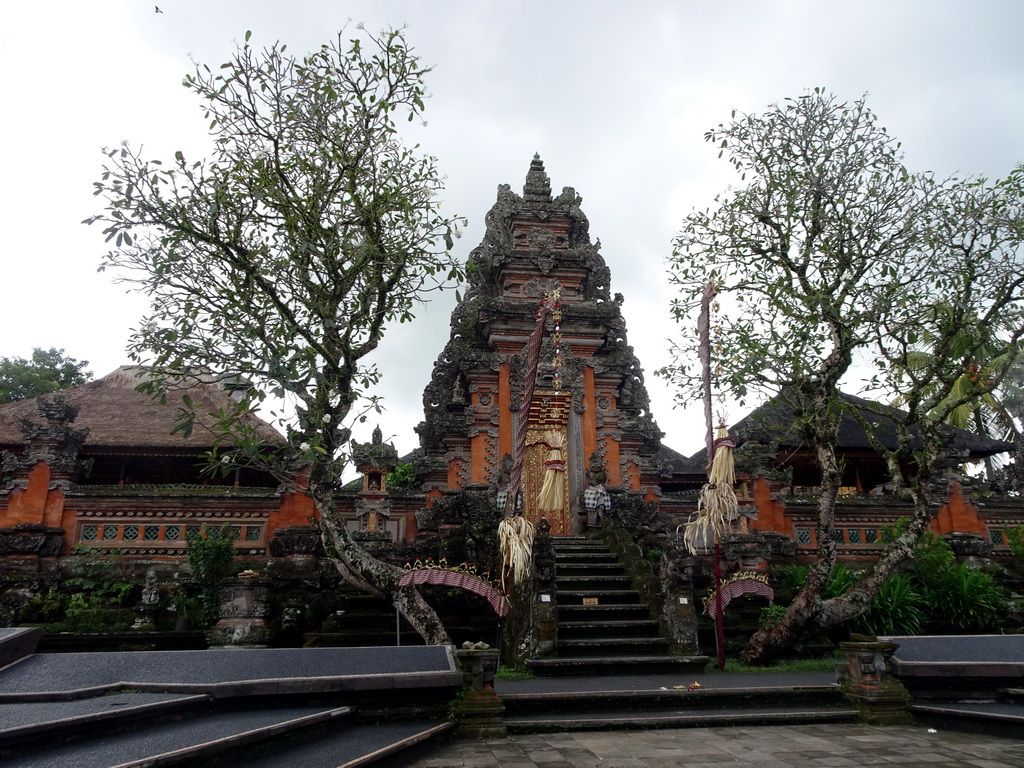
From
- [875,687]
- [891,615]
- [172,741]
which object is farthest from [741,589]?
[172,741]

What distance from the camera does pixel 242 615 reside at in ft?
32.6

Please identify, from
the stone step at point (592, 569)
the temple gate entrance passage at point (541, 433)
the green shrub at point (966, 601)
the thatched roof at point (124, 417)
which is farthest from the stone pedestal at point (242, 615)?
the green shrub at point (966, 601)

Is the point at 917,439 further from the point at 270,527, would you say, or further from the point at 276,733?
the point at 276,733

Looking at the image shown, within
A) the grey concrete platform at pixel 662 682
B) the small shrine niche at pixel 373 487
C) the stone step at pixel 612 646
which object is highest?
the small shrine niche at pixel 373 487

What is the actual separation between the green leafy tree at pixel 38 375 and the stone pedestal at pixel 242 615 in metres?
16.6

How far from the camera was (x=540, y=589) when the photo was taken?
9672 mm

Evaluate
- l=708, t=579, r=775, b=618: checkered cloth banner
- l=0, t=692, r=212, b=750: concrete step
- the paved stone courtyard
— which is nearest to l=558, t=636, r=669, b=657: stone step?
l=708, t=579, r=775, b=618: checkered cloth banner

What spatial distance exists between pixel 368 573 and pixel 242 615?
8.48 ft

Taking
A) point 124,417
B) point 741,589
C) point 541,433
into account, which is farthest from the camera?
point 124,417

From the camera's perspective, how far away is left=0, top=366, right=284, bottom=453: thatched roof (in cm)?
1534

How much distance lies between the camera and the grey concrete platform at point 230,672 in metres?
5.26

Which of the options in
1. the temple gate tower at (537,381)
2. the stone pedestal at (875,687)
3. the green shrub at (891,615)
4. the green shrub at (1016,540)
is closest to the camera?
the stone pedestal at (875,687)

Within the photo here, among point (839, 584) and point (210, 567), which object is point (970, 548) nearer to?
point (839, 584)

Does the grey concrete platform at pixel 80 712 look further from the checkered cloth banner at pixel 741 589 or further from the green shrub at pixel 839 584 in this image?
the green shrub at pixel 839 584
